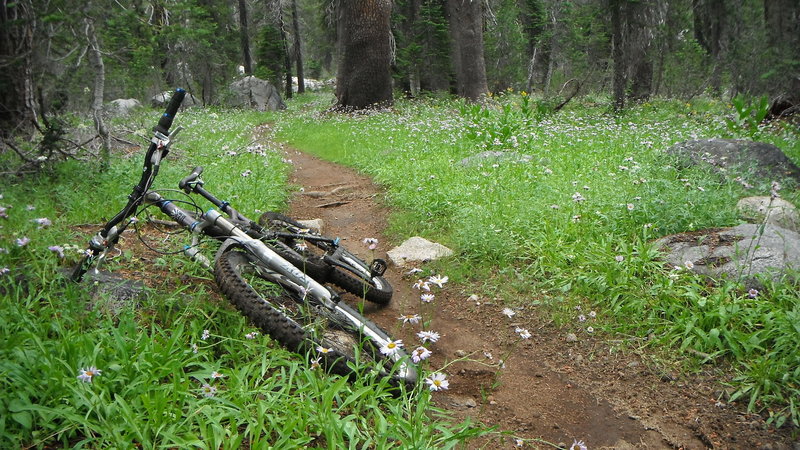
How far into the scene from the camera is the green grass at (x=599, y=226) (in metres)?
3.35

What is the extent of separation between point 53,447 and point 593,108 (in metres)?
14.2

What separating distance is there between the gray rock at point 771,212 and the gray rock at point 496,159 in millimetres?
2780

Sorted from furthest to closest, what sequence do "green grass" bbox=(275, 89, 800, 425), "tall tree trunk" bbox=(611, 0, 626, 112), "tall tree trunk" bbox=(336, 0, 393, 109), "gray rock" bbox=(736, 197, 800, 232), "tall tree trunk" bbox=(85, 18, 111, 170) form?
"tall tree trunk" bbox=(336, 0, 393, 109), "tall tree trunk" bbox=(611, 0, 626, 112), "tall tree trunk" bbox=(85, 18, 111, 170), "gray rock" bbox=(736, 197, 800, 232), "green grass" bbox=(275, 89, 800, 425)

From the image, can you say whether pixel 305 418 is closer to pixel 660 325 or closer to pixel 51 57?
pixel 660 325

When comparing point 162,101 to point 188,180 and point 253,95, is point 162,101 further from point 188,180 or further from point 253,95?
point 188,180

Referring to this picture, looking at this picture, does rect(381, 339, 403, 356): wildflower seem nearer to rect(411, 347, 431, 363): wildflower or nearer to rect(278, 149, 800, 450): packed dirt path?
rect(411, 347, 431, 363): wildflower

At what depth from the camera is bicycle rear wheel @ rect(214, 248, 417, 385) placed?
2.80 m

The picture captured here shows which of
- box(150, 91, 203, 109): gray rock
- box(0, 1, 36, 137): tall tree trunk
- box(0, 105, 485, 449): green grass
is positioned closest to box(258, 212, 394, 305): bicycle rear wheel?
box(0, 105, 485, 449): green grass

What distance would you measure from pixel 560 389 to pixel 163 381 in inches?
94.8

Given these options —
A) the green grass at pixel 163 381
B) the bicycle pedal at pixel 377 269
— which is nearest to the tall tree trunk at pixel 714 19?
the bicycle pedal at pixel 377 269

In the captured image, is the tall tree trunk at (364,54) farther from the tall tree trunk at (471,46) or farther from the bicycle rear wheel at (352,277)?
the bicycle rear wheel at (352,277)

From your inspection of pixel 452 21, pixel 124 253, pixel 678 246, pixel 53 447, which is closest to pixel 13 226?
pixel 124 253

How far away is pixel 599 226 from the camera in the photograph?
4.85m

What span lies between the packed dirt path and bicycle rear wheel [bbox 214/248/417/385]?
262 millimetres
